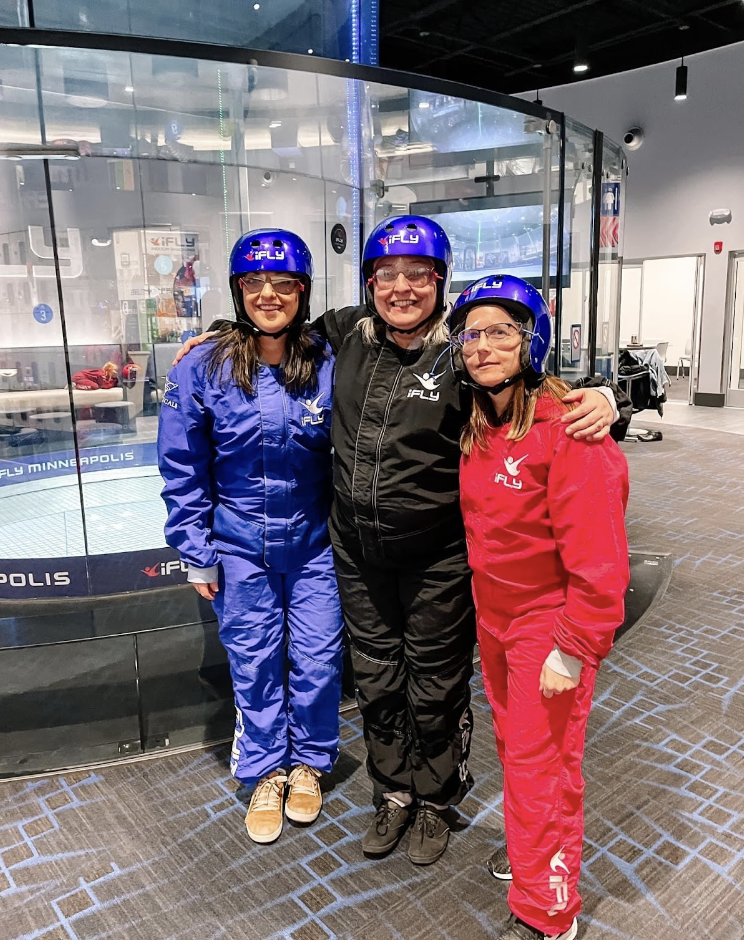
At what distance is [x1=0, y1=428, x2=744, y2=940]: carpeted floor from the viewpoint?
1717mm

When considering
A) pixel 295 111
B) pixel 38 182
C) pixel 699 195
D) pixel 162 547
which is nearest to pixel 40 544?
pixel 162 547

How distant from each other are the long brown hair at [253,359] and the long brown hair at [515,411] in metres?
0.53

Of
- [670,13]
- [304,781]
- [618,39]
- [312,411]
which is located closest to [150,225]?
[312,411]

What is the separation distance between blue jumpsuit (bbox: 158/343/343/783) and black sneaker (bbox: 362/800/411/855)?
24 cm

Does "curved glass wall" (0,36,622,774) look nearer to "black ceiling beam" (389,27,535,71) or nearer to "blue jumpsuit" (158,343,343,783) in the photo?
"blue jumpsuit" (158,343,343,783)

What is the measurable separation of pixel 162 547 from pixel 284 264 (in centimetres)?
226

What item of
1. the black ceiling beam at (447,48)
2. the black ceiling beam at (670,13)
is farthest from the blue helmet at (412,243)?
the black ceiling beam at (447,48)

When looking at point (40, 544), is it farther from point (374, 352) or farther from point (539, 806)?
point (539, 806)

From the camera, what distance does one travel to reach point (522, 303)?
1498 millimetres

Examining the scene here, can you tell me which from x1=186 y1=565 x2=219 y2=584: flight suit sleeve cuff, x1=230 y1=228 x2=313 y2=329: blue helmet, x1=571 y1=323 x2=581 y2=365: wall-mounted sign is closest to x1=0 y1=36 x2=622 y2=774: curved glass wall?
x1=571 y1=323 x2=581 y2=365: wall-mounted sign

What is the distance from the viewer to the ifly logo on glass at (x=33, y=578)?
3.53 metres

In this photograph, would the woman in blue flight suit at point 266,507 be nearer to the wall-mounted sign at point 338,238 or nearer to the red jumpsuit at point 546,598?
the red jumpsuit at point 546,598

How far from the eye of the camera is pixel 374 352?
184 centimetres

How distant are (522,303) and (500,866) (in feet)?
4.58
